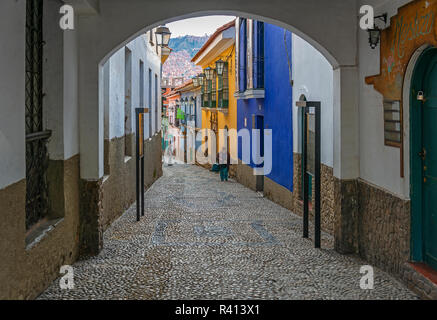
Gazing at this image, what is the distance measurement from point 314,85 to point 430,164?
4.41 metres

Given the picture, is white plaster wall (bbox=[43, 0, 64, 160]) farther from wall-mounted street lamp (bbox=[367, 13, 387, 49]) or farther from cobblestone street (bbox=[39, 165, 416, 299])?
wall-mounted street lamp (bbox=[367, 13, 387, 49])

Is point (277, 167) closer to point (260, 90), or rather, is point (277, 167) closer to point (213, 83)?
point (260, 90)

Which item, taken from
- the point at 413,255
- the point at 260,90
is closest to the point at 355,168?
the point at 413,255

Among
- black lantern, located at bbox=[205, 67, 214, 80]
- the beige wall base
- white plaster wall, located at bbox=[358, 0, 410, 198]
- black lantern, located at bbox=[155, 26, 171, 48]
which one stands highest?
black lantern, located at bbox=[155, 26, 171, 48]

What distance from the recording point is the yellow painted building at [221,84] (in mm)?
19359

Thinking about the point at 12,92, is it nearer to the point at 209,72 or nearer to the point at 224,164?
the point at 224,164

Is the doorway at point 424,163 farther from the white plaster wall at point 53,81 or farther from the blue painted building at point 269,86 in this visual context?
the blue painted building at point 269,86

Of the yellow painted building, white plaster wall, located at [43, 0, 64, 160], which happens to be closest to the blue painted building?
the yellow painted building

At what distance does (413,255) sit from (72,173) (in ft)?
13.3

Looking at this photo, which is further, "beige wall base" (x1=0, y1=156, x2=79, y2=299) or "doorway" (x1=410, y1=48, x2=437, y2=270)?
"doorway" (x1=410, y1=48, x2=437, y2=270)

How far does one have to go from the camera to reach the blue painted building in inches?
456

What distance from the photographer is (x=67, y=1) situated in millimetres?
5883

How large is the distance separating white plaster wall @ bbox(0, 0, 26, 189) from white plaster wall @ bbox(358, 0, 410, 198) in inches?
149
